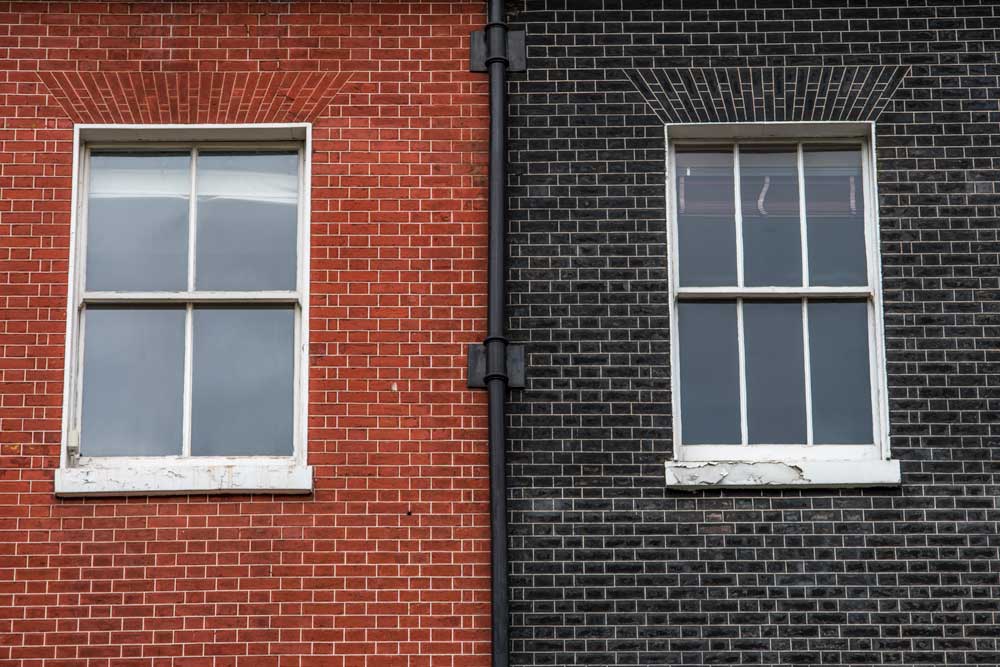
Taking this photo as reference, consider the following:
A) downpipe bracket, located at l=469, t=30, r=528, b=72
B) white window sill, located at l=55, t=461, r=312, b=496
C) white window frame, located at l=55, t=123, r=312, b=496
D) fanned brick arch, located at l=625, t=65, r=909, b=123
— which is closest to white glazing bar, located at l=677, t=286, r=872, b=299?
fanned brick arch, located at l=625, t=65, r=909, b=123

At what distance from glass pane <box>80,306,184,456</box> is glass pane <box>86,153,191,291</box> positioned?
0.22m

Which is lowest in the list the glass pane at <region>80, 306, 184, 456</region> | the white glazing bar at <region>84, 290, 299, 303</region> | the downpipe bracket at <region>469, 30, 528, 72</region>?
the glass pane at <region>80, 306, 184, 456</region>

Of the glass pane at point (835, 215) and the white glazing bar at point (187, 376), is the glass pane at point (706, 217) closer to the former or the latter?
the glass pane at point (835, 215)

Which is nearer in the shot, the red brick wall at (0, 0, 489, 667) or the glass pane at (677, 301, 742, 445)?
the red brick wall at (0, 0, 489, 667)

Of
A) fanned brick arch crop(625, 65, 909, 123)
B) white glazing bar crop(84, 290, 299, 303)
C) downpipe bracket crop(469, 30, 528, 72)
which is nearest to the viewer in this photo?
white glazing bar crop(84, 290, 299, 303)

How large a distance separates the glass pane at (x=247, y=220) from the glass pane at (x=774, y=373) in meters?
2.89

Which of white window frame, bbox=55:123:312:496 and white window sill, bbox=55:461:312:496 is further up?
white window frame, bbox=55:123:312:496

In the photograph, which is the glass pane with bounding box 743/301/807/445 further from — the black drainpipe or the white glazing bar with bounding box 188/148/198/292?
the white glazing bar with bounding box 188/148/198/292

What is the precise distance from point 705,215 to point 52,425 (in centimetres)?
421

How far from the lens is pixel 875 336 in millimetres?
9961

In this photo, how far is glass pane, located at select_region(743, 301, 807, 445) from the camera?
9859mm

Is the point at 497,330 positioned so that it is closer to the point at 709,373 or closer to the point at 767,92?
the point at 709,373

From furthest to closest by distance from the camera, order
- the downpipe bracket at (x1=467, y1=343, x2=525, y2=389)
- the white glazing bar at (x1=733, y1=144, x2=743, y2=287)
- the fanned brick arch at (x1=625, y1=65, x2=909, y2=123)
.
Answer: the fanned brick arch at (x1=625, y1=65, x2=909, y2=123) < the white glazing bar at (x1=733, y1=144, x2=743, y2=287) < the downpipe bracket at (x1=467, y1=343, x2=525, y2=389)

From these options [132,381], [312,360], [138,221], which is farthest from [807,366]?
[138,221]
